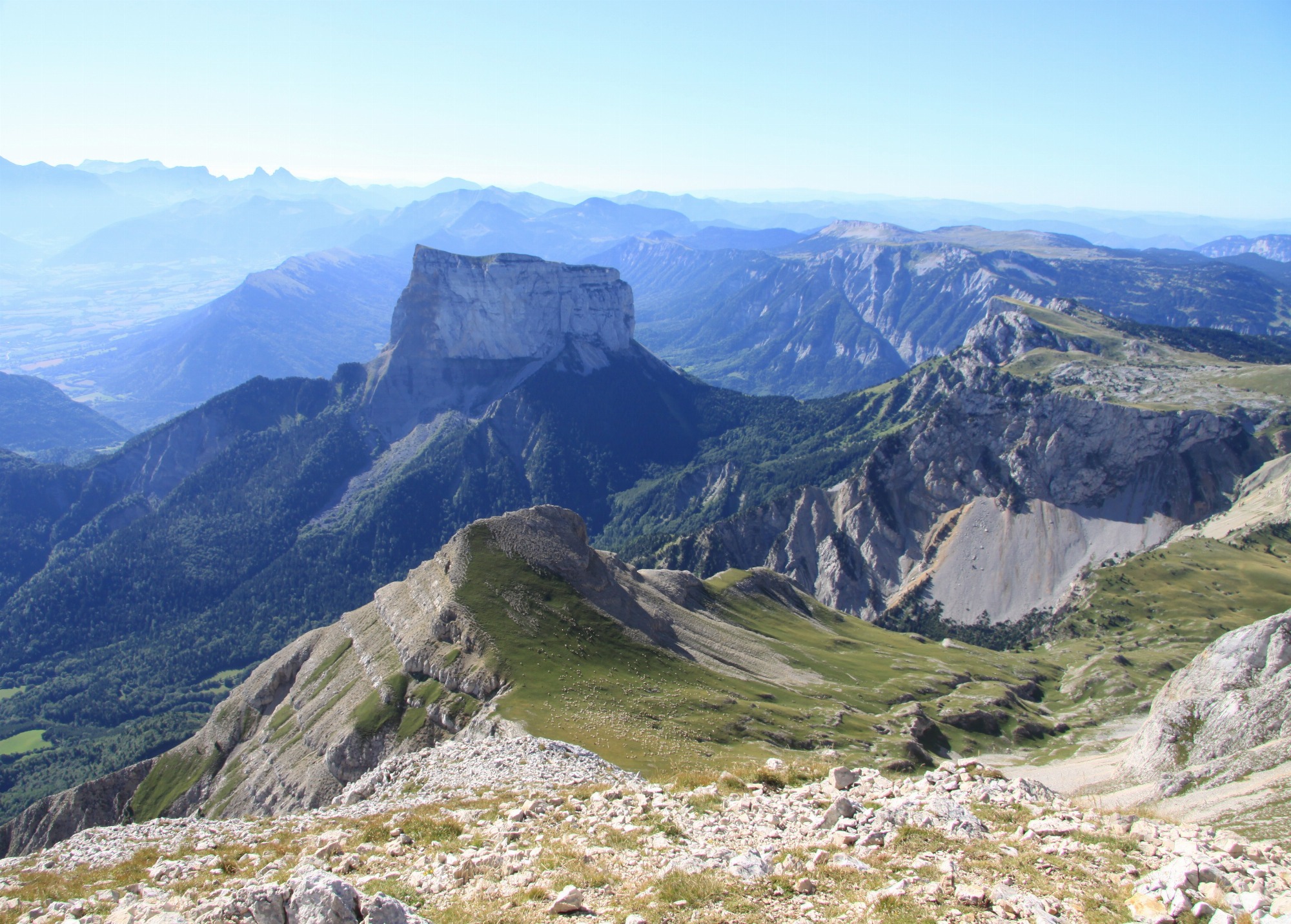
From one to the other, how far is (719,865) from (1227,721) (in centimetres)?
5690

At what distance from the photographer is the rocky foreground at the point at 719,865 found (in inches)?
792

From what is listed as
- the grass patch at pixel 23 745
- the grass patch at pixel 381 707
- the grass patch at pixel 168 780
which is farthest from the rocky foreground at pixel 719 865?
the grass patch at pixel 23 745

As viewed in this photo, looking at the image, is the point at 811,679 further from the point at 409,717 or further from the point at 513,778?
the point at 513,778

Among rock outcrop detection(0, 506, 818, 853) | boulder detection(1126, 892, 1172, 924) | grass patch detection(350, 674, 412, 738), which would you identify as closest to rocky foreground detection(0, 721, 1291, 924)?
boulder detection(1126, 892, 1172, 924)

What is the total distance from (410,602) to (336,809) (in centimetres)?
4947

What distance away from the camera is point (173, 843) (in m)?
40.9

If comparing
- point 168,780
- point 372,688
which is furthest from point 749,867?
point 168,780

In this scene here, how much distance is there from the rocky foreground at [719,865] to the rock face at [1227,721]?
94.8 ft

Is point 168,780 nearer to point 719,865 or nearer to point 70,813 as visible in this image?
point 70,813

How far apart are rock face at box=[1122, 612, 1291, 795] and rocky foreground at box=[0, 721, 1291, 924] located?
28.9m

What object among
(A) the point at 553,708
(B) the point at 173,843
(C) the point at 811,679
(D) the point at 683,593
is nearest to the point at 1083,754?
(C) the point at 811,679

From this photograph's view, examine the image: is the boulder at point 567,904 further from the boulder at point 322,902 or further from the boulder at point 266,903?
the boulder at point 266,903

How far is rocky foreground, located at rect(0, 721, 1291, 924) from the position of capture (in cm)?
2011

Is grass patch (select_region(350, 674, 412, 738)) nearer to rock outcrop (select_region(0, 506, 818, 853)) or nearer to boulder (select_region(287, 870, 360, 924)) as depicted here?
rock outcrop (select_region(0, 506, 818, 853))
